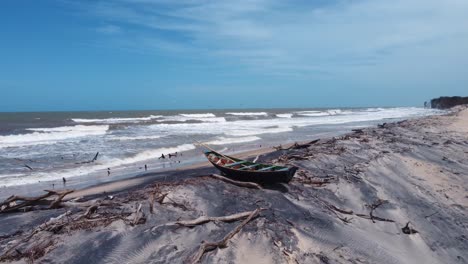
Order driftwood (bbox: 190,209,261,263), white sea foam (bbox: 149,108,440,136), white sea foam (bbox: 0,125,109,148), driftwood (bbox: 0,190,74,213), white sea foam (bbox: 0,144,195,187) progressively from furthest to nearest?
white sea foam (bbox: 149,108,440,136) → white sea foam (bbox: 0,125,109,148) → white sea foam (bbox: 0,144,195,187) → driftwood (bbox: 0,190,74,213) → driftwood (bbox: 190,209,261,263)

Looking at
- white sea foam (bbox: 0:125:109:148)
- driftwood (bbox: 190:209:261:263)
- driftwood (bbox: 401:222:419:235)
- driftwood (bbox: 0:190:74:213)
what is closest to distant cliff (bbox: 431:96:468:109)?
white sea foam (bbox: 0:125:109:148)

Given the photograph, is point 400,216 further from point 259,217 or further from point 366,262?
point 259,217

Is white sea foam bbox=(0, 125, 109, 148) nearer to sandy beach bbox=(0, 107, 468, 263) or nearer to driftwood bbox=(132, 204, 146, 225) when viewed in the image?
sandy beach bbox=(0, 107, 468, 263)

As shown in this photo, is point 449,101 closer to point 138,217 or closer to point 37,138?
point 37,138

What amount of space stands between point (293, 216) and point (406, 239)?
6.83ft

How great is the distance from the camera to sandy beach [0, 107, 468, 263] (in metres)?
5.39

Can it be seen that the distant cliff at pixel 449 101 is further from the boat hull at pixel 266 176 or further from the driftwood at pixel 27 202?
the driftwood at pixel 27 202

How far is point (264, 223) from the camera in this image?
6.25m

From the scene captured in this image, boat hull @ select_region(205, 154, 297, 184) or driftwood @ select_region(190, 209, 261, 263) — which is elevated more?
boat hull @ select_region(205, 154, 297, 184)

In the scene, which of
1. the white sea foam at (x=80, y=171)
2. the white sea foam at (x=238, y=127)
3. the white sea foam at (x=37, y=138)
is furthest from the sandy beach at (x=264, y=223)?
the white sea foam at (x=238, y=127)

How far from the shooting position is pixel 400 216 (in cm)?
796

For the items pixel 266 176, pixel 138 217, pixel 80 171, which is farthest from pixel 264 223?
pixel 80 171

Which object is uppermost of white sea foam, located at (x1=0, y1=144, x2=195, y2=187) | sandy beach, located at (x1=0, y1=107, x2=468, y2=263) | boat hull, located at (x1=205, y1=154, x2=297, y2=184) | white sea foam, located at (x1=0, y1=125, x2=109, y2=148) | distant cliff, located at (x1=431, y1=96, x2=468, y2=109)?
distant cliff, located at (x1=431, y1=96, x2=468, y2=109)

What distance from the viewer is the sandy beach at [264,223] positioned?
17.7 ft
